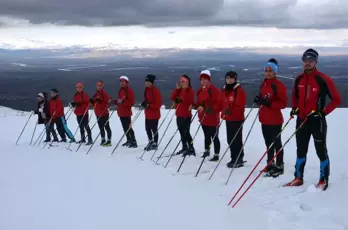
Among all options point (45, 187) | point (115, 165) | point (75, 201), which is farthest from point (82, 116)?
point (75, 201)

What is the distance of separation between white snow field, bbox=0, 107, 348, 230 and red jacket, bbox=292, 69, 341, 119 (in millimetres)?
1148

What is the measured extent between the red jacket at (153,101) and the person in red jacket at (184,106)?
2.10 ft

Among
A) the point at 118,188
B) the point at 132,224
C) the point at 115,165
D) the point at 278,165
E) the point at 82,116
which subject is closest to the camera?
the point at 132,224

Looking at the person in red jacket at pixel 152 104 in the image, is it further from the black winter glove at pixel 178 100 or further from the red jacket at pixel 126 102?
the black winter glove at pixel 178 100

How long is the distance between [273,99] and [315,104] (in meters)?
1.05

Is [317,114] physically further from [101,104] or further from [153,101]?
[101,104]

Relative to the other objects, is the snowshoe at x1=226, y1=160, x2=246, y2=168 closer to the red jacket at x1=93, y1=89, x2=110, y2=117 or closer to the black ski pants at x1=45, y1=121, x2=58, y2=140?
the red jacket at x1=93, y1=89, x2=110, y2=117

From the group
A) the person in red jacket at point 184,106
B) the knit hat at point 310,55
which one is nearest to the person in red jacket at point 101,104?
the person in red jacket at point 184,106

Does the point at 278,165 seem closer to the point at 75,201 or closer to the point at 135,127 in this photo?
the point at 75,201

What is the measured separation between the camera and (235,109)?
7441 millimetres

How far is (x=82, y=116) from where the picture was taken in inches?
424

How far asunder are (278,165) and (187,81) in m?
2.85

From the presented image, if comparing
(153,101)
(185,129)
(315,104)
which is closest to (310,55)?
(315,104)

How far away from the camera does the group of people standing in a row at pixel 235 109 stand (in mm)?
5738
